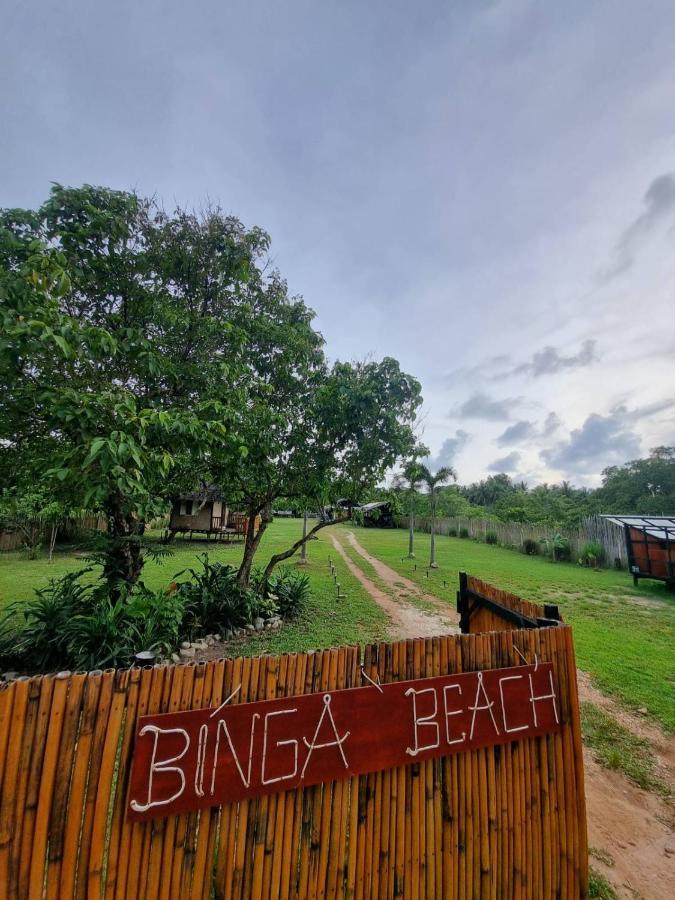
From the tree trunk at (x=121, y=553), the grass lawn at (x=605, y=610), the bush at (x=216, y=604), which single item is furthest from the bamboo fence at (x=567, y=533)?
the tree trunk at (x=121, y=553)

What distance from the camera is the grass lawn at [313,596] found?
6168 millimetres

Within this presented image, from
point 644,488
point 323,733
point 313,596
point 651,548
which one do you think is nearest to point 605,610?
Answer: point 651,548

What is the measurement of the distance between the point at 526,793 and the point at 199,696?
2.18 metres

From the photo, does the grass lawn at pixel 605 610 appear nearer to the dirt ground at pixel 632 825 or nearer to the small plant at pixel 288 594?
the dirt ground at pixel 632 825

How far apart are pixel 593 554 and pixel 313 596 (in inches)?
523

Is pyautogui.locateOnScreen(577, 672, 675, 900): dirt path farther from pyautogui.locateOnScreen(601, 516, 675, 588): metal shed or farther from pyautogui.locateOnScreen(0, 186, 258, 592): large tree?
pyautogui.locateOnScreen(601, 516, 675, 588): metal shed

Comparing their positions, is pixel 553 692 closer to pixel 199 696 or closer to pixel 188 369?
pixel 199 696

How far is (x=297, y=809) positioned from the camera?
1.86m

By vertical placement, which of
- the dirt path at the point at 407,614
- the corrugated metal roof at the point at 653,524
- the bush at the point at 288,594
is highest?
the corrugated metal roof at the point at 653,524

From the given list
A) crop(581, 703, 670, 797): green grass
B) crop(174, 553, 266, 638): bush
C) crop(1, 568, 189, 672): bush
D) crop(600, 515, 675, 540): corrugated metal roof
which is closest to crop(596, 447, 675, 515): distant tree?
crop(600, 515, 675, 540): corrugated metal roof

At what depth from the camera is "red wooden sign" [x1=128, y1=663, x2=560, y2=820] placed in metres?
1.68

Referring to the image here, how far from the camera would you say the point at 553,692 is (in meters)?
2.42

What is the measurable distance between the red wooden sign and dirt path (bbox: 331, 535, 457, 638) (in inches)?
183

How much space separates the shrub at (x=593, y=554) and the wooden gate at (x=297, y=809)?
16097 mm
